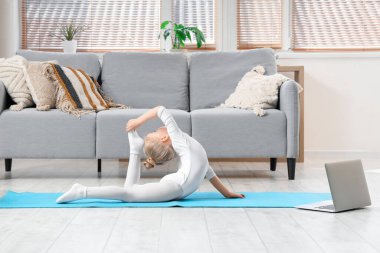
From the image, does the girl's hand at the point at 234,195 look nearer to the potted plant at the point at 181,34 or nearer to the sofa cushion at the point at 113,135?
the sofa cushion at the point at 113,135

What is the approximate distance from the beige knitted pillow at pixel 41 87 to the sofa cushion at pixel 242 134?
0.94m

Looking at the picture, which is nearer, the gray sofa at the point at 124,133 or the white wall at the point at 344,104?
the gray sofa at the point at 124,133

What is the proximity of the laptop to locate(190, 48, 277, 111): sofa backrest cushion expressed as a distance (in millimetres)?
1949

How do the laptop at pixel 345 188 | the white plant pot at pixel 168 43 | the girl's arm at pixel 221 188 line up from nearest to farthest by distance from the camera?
the laptop at pixel 345 188
the girl's arm at pixel 221 188
the white plant pot at pixel 168 43

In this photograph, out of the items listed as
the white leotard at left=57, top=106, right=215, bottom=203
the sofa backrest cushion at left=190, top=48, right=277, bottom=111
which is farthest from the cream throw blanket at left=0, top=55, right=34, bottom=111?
the white leotard at left=57, top=106, right=215, bottom=203

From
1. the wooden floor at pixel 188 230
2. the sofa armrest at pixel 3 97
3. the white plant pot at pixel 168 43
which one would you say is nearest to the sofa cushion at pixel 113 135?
the sofa armrest at pixel 3 97

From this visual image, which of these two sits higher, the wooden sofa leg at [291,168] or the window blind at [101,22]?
the window blind at [101,22]

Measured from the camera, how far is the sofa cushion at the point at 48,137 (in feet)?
13.8

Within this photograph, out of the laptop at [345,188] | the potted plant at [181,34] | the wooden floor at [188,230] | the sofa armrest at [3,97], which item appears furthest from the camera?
the potted plant at [181,34]

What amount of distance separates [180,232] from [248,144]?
6.10 feet

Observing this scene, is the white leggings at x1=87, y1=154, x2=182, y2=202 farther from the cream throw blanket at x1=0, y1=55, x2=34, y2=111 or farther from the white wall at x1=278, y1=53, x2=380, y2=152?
the white wall at x1=278, y1=53, x2=380, y2=152

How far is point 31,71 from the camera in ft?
14.4

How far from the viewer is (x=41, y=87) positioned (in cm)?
434

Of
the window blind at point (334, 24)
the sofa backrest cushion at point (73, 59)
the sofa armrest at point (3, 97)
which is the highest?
the window blind at point (334, 24)
